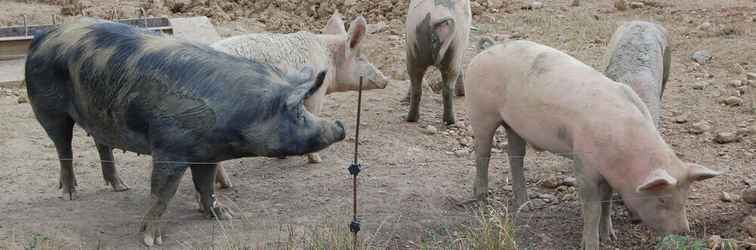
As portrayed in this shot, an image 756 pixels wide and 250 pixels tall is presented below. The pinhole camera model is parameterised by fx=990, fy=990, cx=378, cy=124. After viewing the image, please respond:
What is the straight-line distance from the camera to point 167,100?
5.36 metres

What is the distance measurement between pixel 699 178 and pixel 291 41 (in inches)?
120

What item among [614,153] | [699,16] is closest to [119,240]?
[614,153]

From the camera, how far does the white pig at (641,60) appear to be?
5989 millimetres

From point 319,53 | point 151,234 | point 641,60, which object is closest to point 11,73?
point 319,53

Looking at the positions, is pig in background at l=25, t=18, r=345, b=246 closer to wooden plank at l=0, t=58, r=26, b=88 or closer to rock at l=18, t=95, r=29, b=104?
rock at l=18, t=95, r=29, b=104

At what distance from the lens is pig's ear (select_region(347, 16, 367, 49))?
696 centimetres

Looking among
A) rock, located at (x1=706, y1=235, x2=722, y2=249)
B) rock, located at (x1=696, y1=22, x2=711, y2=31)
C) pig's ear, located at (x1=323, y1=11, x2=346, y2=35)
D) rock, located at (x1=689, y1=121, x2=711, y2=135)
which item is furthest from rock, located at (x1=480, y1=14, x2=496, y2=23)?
rock, located at (x1=706, y1=235, x2=722, y2=249)

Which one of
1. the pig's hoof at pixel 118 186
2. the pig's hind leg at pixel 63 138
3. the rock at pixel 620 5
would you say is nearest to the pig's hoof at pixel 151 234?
the pig's hind leg at pixel 63 138

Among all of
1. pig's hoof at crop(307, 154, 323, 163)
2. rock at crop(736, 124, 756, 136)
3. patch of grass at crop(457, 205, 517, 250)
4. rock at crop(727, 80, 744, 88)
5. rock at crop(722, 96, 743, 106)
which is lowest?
pig's hoof at crop(307, 154, 323, 163)

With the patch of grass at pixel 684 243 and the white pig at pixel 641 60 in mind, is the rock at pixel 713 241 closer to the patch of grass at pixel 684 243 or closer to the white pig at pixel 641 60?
the patch of grass at pixel 684 243

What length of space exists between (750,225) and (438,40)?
289 centimetres

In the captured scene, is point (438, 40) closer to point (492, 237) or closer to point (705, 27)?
point (492, 237)

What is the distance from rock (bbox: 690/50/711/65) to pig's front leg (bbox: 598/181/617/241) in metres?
3.87

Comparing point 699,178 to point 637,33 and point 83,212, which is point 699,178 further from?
point 83,212
